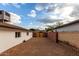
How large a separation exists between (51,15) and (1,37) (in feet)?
15.7

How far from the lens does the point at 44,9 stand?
10336 mm

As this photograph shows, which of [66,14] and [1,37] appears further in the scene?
[66,14]

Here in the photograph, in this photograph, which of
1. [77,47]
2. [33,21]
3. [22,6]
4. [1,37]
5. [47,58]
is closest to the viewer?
[47,58]

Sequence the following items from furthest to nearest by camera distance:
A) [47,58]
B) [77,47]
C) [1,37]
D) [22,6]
Answer: 1. [22,6]
2. [77,47]
3. [1,37]
4. [47,58]

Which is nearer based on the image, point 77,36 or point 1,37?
point 1,37

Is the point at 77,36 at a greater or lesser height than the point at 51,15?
lesser

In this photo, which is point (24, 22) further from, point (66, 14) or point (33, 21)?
point (66, 14)

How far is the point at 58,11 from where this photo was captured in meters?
10.0

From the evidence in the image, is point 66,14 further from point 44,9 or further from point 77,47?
point 77,47

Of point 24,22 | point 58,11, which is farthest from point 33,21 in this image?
point 58,11

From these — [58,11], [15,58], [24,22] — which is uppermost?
[58,11]

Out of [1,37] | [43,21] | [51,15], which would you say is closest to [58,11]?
[51,15]

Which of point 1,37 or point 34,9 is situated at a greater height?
point 34,9

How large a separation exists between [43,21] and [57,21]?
144cm
